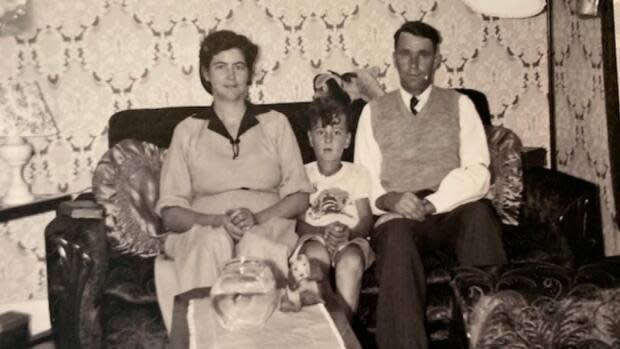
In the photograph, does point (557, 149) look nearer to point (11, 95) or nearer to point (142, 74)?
point (142, 74)

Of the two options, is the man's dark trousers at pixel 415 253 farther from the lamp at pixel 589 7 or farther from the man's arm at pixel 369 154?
the lamp at pixel 589 7

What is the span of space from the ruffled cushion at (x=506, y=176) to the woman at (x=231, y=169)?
0.86 metres

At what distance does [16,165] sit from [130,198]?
2.53 ft

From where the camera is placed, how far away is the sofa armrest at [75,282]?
2.61 m

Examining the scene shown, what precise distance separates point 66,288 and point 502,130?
6.61 feet

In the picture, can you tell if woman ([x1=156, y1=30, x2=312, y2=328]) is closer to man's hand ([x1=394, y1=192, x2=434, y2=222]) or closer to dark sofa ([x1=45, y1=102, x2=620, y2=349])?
dark sofa ([x1=45, y1=102, x2=620, y2=349])

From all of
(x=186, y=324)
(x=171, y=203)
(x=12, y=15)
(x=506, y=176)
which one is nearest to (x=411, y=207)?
(x=506, y=176)

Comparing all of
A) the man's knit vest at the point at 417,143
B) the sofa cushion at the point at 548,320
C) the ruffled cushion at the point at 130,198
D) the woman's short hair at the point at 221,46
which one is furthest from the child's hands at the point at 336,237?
the sofa cushion at the point at 548,320

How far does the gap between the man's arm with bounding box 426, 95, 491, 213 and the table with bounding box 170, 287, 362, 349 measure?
95 cm

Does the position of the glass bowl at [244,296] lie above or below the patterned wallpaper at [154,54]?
below

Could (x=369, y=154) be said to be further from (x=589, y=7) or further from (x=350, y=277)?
(x=589, y=7)

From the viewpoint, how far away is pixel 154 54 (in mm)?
3600

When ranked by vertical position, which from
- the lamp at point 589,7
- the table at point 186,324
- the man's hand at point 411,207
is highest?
the lamp at point 589,7

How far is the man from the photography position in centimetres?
271
